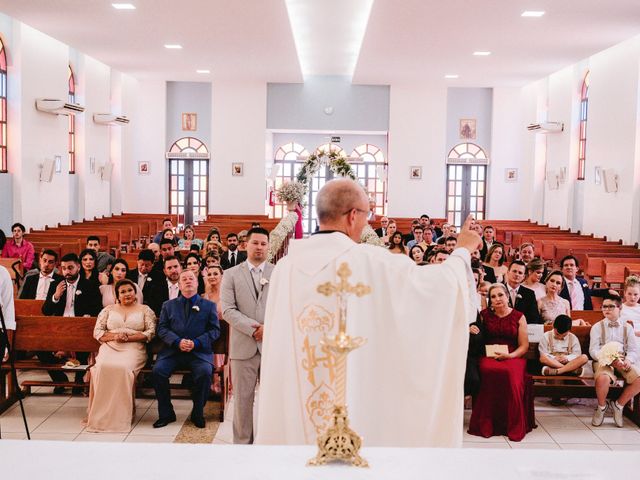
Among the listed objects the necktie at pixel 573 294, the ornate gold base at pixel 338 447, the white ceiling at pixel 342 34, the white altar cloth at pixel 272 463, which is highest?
the white ceiling at pixel 342 34

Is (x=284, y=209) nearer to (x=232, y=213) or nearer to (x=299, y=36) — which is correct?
(x=232, y=213)

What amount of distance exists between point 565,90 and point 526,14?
759 cm

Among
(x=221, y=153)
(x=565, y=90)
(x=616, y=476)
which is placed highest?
(x=565, y=90)

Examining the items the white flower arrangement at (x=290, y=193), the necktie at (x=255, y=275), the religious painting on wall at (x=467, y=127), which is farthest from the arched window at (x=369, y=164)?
the necktie at (x=255, y=275)

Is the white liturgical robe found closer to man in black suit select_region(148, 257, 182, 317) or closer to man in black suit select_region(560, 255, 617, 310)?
man in black suit select_region(148, 257, 182, 317)

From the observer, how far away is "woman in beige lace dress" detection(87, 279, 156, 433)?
6262 mm

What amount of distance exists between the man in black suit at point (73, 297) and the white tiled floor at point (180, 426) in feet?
2.69

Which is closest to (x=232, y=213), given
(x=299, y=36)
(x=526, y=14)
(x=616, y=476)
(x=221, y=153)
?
(x=221, y=153)

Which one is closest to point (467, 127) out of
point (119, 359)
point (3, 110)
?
point (3, 110)

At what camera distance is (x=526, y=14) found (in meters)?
13.0

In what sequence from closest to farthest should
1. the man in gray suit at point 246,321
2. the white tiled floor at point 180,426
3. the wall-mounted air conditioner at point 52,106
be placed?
the man in gray suit at point 246,321 < the white tiled floor at point 180,426 < the wall-mounted air conditioner at point 52,106

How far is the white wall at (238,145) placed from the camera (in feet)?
76.0

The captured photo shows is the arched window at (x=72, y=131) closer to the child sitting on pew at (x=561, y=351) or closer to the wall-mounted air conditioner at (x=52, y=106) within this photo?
the wall-mounted air conditioner at (x=52, y=106)

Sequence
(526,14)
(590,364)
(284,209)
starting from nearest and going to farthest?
1. (590,364)
2. (526,14)
3. (284,209)
